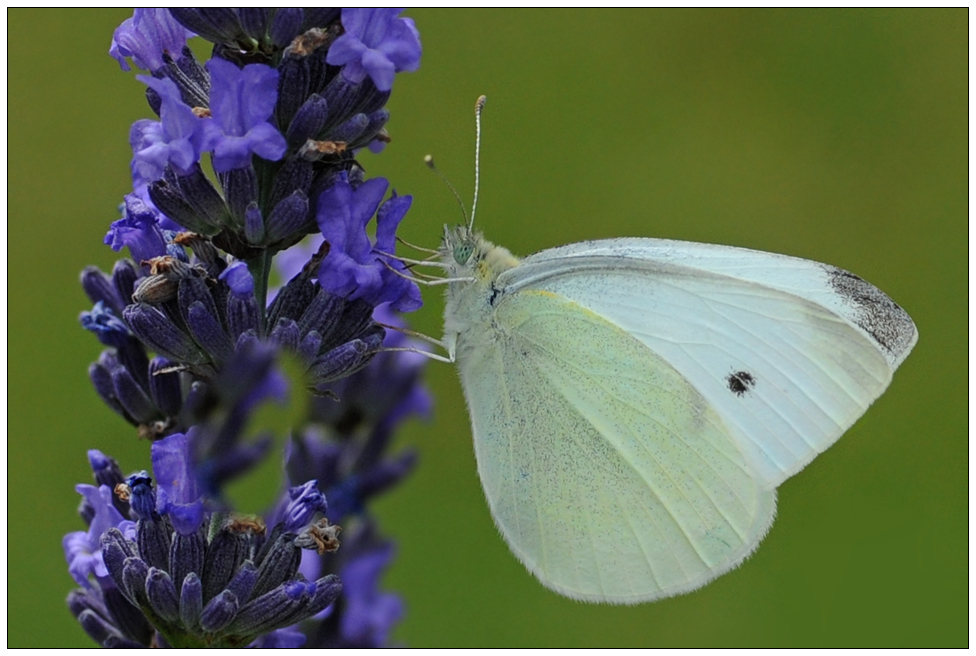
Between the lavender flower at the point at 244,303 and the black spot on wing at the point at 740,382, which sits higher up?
the black spot on wing at the point at 740,382

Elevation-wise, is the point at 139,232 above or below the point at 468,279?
below

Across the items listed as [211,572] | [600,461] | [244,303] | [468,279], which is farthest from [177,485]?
[600,461]

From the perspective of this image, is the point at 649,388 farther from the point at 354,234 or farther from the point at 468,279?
the point at 354,234

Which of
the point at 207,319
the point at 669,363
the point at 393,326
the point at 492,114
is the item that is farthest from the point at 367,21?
the point at 492,114

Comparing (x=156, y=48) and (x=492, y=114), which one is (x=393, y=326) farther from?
(x=492, y=114)

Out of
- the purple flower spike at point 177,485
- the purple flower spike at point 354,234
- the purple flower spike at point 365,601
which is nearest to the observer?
the purple flower spike at point 177,485

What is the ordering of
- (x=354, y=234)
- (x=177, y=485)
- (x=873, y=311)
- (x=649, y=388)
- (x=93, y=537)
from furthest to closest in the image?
1. (x=649, y=388)
2. (x=873, y=311)
3. (x=93, y=537)
4. (x=354, y=234)
5. (x=177, y=485)

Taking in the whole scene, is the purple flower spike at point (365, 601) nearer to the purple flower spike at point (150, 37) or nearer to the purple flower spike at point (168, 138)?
the purple flower spike at point (168, 138)

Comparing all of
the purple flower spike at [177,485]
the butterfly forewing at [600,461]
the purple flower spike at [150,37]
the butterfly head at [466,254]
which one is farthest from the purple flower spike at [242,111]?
the butterfly forewing at [600,461]
